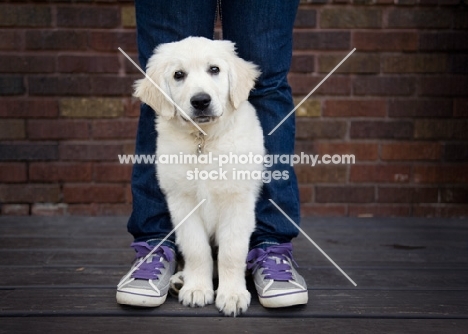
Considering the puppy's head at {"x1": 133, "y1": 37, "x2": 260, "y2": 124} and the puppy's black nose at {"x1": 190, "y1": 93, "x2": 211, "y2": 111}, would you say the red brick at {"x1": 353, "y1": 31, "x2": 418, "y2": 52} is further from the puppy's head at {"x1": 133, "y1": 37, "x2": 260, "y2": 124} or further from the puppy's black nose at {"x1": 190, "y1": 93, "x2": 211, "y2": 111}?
the puppy's black nose at {"x1": 190, "y1": 93, "x2": 211, "y2": 111}

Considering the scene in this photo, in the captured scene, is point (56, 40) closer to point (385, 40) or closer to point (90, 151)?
point (90, 151)

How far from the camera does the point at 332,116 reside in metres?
3.00

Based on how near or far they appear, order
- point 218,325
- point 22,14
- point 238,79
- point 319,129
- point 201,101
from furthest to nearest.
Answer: point 319,129
point 22,14
point 238,79
point 201,101
point 218,325

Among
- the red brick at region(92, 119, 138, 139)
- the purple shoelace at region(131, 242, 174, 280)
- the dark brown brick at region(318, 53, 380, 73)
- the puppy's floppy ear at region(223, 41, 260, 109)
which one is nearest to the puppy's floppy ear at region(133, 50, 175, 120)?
the puppy's floppy ear at region(223, 41, 260, 109)

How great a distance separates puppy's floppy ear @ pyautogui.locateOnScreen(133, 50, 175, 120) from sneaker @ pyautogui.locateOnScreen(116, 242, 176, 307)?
0.52m

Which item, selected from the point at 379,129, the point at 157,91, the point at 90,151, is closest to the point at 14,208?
the point at 90,151

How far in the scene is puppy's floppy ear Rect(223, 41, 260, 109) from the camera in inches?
71.9

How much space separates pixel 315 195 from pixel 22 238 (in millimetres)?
1667

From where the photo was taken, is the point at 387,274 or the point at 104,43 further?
the point at 104,43

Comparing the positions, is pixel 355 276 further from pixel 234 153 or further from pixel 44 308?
pixel 44 308

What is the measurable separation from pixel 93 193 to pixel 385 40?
1.97 meters

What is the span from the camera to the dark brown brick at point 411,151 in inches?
119

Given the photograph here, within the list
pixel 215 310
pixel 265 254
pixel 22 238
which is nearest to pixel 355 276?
pixel 265 254

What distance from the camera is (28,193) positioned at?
3.03 metres
